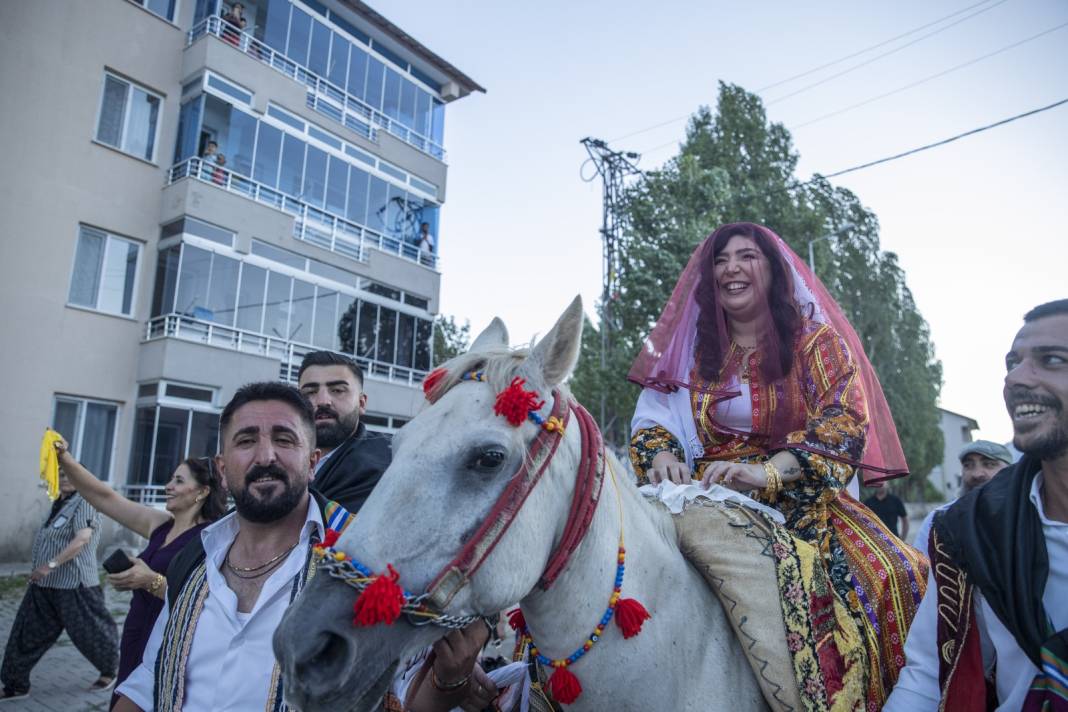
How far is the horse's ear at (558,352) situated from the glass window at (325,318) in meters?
17.3

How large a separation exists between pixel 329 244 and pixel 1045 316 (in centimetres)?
1888

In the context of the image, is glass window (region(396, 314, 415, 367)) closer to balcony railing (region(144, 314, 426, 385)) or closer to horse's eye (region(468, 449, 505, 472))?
balcony railing (region(144, 314, 426, 385))

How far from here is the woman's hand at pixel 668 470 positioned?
2.80 metres

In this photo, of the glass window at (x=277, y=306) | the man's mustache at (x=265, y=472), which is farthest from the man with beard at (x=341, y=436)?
the glass window at (x=277, y=306)

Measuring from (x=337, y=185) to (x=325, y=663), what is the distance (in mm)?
19666

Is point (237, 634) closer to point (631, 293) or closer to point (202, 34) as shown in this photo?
point (631, 293)

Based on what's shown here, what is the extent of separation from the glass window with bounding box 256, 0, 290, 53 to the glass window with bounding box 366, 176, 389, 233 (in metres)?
4.41

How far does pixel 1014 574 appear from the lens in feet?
6.63

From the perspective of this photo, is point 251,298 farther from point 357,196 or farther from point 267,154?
point 357,196

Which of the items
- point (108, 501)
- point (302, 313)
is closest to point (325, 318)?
point (302, 313)

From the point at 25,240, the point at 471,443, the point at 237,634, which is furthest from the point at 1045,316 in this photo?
the point at 25,240

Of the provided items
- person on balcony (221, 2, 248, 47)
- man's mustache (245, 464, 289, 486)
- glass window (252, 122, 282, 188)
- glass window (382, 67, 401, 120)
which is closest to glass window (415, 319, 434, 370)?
glass window (252, 122, 282, 188)

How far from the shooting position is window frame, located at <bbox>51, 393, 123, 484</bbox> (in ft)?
47.2

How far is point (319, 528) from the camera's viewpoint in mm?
2859
